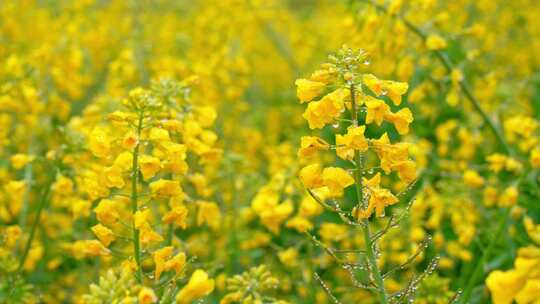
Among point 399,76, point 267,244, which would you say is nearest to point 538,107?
point 399,76

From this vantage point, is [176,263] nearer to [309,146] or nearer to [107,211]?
[107,211]

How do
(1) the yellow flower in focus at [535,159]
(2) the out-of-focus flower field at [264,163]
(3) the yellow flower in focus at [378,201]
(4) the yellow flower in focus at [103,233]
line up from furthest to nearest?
(1) the yellow flower in focus at [535,159] → (4) the yellow flower in focus at [103,233] → (2) the out-of-focus flower field at [264,163] → (3) the yellow flower in focus at [378,201]

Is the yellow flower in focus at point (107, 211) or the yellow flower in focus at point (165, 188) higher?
the yellow flower in focus at point (165, 188)

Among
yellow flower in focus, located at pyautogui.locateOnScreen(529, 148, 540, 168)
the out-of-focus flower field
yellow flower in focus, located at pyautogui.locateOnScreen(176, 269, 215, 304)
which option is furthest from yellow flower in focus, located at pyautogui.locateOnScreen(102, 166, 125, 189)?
yellow flower in focus, located at pyautogui.locateOnScreen(529, 148, 540, 168)

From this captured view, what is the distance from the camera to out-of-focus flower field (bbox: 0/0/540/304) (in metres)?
→ 2.18

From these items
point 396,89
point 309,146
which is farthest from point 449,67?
point 309,146

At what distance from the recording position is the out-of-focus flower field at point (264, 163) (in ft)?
7.14

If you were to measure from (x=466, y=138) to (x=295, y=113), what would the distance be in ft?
6.38

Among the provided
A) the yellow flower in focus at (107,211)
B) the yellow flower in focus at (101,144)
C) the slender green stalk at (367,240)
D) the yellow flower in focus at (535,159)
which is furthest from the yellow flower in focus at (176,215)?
the yellow flower in focus at (535,159)

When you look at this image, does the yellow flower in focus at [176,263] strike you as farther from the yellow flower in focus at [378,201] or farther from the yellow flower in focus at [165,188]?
the yellow flower in focus at [378,201]

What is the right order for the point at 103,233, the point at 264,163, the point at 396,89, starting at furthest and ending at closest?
the point at 264,163 < the point at 103,233 < the point at 396,89

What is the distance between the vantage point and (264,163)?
5504 millimetres

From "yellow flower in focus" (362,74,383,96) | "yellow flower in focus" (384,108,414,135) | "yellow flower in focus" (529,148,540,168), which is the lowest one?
"yellow flower in focus" (384,108,414,135)

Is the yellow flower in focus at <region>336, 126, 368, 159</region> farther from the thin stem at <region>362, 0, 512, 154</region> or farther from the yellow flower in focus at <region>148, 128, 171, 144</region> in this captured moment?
the thin stem at <region>362, 0, 512, 154</region>
